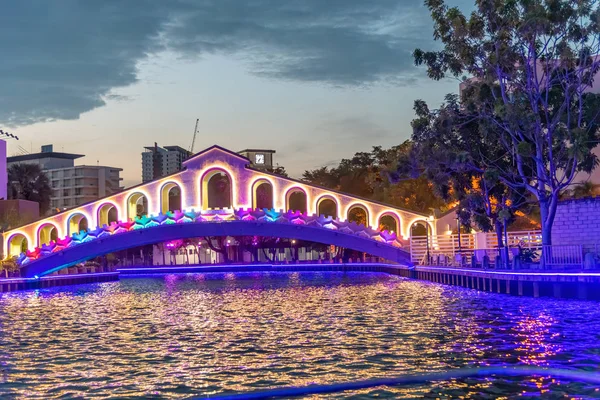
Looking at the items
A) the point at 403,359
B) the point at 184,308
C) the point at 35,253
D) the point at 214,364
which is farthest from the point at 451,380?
the point at 35,253

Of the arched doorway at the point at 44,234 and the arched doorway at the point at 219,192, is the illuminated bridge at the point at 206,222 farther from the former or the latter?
the arched doorway at the point at 219,192

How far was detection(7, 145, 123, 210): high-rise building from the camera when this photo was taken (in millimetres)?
167000

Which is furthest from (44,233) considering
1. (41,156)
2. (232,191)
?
(41,156)

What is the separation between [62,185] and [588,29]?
142 m

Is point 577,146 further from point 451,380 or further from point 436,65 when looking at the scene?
point 451,380

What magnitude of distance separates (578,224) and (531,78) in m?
7.83

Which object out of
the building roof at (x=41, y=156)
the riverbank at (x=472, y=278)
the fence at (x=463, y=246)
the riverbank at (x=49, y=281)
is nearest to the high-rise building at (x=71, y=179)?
the building roof at (x=41, y=156)

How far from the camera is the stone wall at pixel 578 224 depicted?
41938 mm

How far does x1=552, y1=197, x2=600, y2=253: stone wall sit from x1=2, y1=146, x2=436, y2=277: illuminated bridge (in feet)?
60.8

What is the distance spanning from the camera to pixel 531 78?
42250 mm

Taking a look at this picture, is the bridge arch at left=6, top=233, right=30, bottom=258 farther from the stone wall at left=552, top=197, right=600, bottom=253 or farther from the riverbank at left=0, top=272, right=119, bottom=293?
the stone wall at left=552, top=197, right=600, bottom=253

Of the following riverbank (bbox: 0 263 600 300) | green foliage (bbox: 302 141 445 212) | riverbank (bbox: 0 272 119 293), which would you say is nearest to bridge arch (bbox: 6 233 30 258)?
riverbank (bbox: 0 272 119 293)

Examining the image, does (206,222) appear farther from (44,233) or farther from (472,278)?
(472,278)

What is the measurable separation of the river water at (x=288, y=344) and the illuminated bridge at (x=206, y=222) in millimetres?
23470
